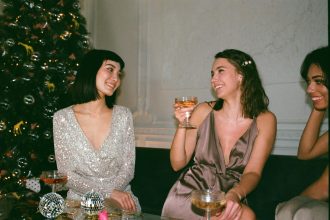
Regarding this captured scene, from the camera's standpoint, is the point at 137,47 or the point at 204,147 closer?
the point at 204,147

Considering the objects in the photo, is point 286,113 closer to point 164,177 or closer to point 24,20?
point 164,177

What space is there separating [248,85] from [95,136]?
50.0 inches

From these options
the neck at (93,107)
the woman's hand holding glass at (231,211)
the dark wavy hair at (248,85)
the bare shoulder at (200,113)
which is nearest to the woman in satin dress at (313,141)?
the woman's hand holding glass at (231,211)

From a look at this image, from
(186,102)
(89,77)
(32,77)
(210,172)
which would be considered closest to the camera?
(186,102)

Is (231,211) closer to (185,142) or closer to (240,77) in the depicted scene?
(185,142)

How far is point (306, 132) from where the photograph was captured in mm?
2270

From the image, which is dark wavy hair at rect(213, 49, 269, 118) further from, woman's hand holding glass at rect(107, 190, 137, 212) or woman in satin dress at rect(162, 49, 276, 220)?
woman's hand holding glass at rect(107, 190, 137, 212)

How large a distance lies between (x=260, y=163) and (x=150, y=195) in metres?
1.18

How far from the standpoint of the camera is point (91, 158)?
2.54 m

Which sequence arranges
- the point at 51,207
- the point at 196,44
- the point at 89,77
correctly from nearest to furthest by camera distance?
the point at 51,207, the point at 89,77, the point at 196,44

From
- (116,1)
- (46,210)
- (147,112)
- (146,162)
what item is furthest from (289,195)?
(116,1)

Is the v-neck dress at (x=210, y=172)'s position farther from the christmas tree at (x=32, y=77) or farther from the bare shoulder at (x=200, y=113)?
the christmas tree at (x=32, y=77)

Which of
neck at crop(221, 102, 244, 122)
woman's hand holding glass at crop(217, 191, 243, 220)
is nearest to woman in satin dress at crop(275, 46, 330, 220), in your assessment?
woman's hand holding glass at crop(217, 191, 243, 220)

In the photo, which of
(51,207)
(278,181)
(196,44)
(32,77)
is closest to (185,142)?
(278,181)
